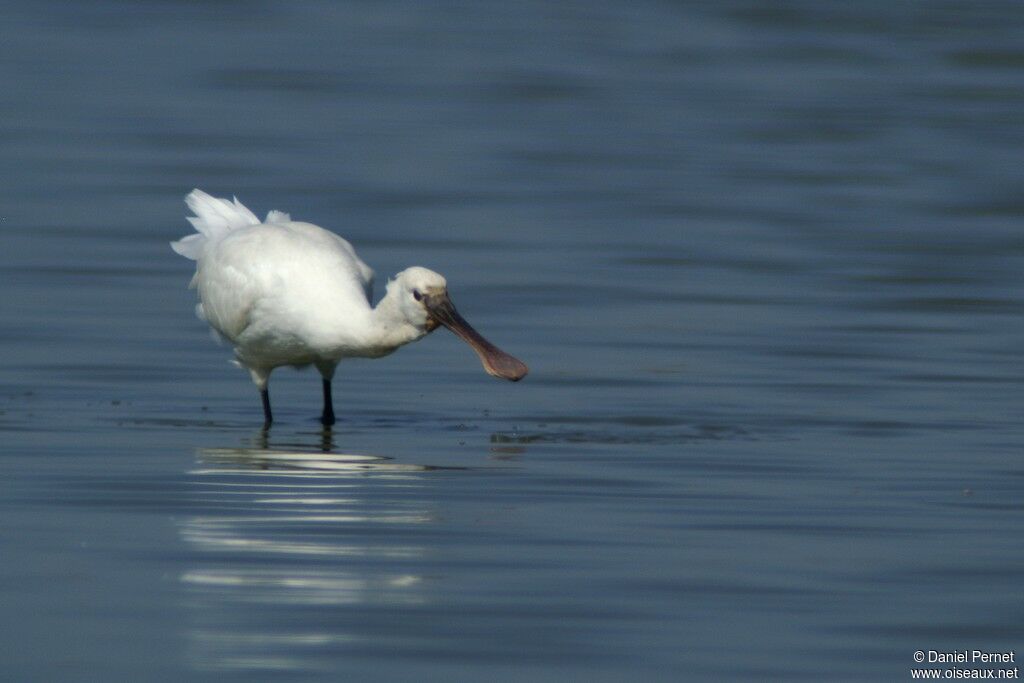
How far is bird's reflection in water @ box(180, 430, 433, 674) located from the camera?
6.45 metres

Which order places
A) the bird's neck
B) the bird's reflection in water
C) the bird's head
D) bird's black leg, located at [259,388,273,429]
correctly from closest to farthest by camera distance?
1. the bird's reflection in water
2. the bird's head
3. the bird's neck
4. bird's black leg, located at [259,388,273,429]

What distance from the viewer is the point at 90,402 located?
10.9 m

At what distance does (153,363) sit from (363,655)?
5.86m

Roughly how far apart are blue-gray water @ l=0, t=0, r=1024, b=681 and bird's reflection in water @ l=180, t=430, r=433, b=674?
21 mm

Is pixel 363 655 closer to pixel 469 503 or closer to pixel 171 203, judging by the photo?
pixel 469 503

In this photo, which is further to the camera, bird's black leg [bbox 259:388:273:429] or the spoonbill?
bird's black leg [bbox 259:388:273:429]

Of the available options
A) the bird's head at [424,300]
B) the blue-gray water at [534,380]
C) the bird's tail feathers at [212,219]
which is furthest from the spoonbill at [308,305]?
the blue-gray water at [534,380]

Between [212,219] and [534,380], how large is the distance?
5.50 ft

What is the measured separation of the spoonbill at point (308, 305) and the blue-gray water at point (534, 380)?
1.06ft

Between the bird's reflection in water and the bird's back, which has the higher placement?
the bird's back

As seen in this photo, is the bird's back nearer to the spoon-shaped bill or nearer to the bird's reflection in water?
the spoon-shaped bill

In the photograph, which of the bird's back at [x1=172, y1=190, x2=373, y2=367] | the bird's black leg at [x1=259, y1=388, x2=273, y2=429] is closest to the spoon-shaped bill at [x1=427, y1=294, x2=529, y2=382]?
the bird's back at [x1=172, y1=190, x2=373, y2=367]

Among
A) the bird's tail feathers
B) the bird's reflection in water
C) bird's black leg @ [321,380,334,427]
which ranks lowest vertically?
the bird's reflection in water

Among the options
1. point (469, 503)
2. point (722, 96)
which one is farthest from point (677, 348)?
point (722, 96)
